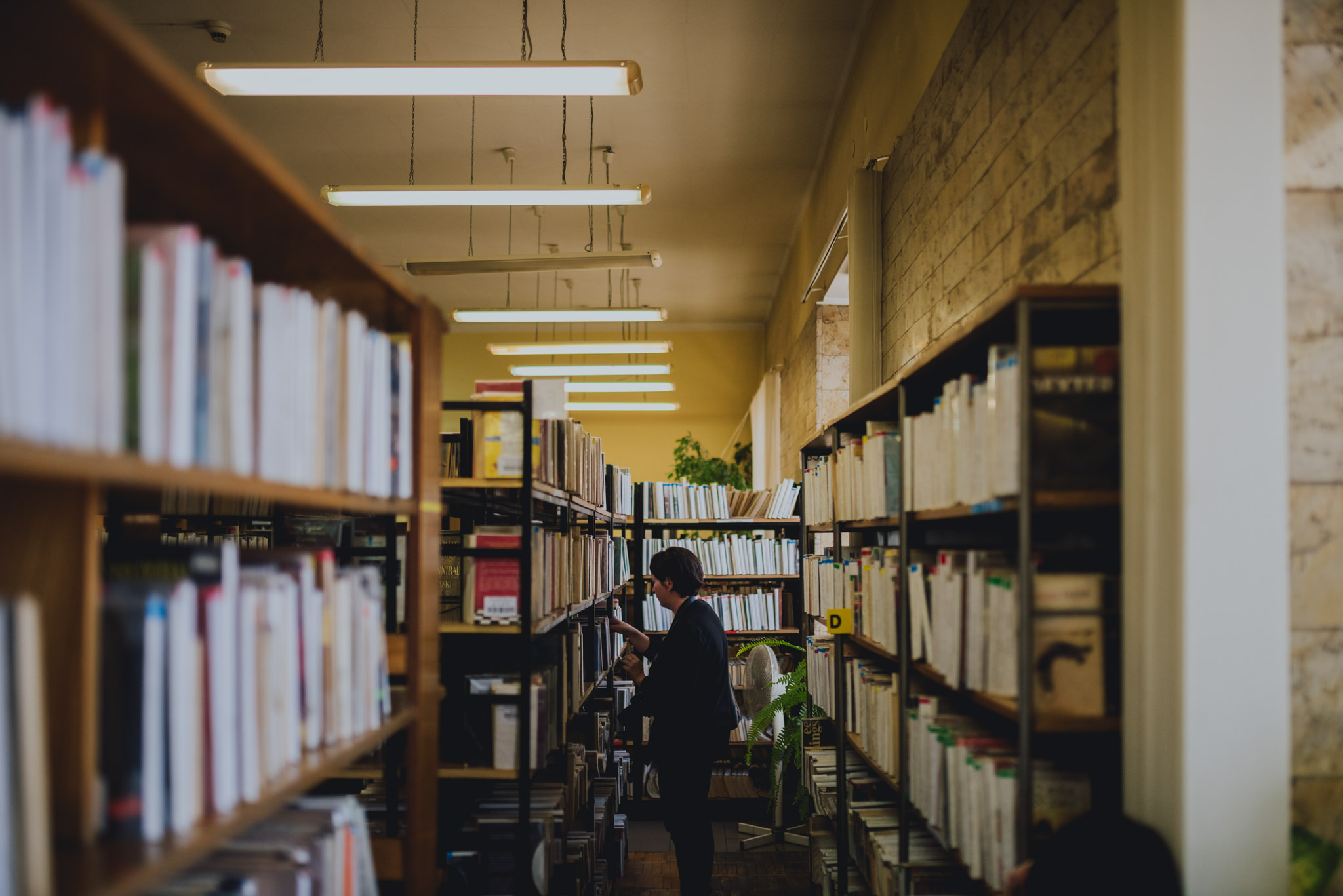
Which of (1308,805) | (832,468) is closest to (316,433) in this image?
(1308,805)

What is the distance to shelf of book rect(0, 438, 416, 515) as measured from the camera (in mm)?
713

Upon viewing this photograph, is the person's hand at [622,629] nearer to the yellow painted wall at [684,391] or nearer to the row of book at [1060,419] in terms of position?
the row of book at [1060,419]

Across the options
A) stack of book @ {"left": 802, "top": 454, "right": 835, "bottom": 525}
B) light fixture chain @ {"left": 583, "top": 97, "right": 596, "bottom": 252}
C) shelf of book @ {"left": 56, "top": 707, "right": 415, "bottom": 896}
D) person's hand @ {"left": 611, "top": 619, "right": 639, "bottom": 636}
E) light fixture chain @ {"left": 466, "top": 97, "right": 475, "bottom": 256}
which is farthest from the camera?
light fixture chain @ {"left": 466, "top": 97, "right": 475, "bottom": 256}

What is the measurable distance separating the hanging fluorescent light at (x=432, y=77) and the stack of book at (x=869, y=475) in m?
1.50

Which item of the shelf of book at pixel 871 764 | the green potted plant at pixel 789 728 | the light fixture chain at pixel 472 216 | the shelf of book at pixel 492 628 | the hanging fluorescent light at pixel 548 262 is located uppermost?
the light fixture chain at pixel 472 216

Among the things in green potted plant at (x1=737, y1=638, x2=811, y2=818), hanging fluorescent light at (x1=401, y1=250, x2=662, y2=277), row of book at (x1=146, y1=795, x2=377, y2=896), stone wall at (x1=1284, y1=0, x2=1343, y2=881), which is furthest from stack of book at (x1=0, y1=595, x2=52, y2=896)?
hanging fluorescent light at (x1=401, y1=250, x2=662, y2=277)

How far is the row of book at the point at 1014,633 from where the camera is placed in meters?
1.65

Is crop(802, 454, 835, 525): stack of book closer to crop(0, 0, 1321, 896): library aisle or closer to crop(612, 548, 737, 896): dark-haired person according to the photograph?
crop(0, 0, 1321, 896): library aisle

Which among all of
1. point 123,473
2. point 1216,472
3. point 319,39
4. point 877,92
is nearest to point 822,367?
point 877,92

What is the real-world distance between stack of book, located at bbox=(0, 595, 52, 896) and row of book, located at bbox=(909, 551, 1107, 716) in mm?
1543

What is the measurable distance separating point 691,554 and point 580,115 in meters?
3.04

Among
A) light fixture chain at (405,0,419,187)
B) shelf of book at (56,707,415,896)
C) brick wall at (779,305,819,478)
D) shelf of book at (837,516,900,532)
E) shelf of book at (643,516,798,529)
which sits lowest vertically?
shelf of book at (56,707,415,896)

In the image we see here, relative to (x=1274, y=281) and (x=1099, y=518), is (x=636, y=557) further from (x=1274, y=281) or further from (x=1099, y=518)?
(x=1274, y=281)

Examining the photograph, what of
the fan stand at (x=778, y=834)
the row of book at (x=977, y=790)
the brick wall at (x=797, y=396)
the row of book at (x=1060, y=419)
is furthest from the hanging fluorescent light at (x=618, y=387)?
the row of book at (x=1060, y=419)
